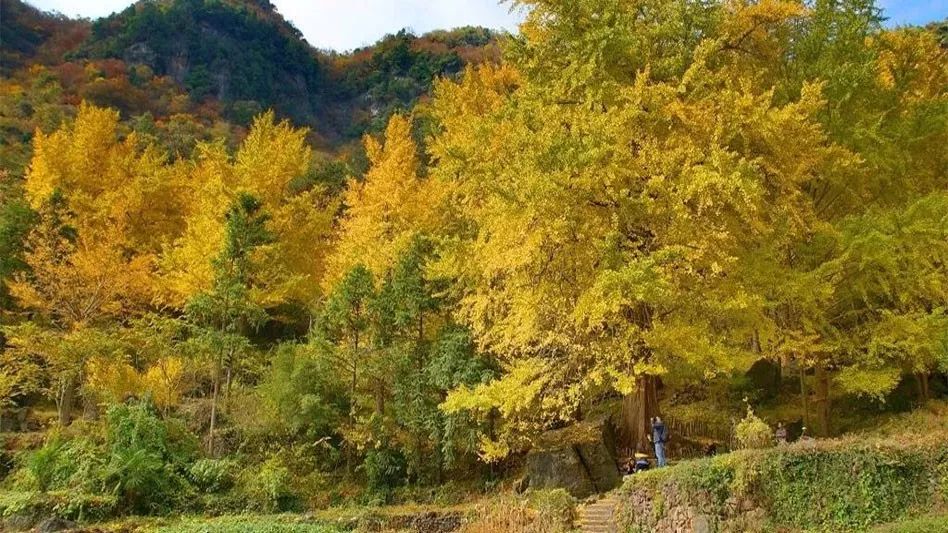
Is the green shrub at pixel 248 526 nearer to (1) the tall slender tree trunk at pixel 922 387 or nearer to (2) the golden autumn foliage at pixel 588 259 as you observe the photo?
(2) the golden autumn foliage at pixel 588 259

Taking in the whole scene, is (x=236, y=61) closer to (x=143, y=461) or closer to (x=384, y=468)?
(x=143, y=461)

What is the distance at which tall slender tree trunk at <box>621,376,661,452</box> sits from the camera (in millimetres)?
13109

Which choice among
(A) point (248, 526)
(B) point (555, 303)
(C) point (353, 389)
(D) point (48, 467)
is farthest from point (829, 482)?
(D) point (48, 467)

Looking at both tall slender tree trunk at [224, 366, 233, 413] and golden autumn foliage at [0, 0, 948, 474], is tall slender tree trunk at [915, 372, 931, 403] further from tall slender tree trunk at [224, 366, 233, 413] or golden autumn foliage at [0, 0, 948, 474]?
tall slender tree trunk at [224, 366, 233, 413]

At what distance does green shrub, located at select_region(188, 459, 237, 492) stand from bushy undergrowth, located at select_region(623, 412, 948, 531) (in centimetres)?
1059

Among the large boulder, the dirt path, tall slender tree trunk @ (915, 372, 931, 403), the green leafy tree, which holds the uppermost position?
the green leafy tree

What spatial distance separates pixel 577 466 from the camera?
13430 mm

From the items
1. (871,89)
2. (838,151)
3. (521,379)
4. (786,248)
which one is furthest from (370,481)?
(871,89)

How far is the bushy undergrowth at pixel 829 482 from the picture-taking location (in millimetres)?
8000

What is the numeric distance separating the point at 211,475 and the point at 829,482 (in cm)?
1253

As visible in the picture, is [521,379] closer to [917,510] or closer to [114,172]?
[917,510]

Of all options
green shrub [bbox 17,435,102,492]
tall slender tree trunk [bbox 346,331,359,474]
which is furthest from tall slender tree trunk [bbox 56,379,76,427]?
tall slender tree trunk [bbox 346,331,359,474]

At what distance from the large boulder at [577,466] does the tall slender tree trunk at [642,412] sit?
2.04 feet

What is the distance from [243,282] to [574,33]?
380 inches
